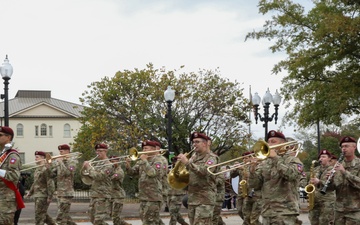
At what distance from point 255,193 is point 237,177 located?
2467 millimetres

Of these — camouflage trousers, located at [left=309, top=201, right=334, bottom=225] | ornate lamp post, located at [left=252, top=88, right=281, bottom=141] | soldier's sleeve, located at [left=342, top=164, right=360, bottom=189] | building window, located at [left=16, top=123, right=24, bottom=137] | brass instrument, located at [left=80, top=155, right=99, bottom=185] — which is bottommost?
camouflage trousers, located at [left=309, top=201, right=334, bottom=225]

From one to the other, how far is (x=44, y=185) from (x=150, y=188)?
3.47 meters

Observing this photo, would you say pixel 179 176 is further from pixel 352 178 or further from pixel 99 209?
pixel 99 209

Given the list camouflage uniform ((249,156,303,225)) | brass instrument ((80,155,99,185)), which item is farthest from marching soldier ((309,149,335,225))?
brass instrument ((80,155,99,185))

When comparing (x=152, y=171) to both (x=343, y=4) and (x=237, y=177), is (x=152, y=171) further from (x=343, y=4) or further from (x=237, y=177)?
(x=343, y=4)

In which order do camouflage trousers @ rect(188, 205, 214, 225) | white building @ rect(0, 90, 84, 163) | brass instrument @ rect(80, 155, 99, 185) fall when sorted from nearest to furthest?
camouflage trousers @ rect(188, 205, 214, 225) → brass instrument @ rect(80, 155, 99, 185) → white building @ rect(0, 90, 84, 163)

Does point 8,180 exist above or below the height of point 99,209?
above

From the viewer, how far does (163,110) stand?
3841 cm

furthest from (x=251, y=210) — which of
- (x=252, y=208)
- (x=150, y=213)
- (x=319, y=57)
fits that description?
(x=319, y=57)

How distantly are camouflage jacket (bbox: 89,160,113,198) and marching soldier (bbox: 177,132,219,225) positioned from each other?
5.37 meters

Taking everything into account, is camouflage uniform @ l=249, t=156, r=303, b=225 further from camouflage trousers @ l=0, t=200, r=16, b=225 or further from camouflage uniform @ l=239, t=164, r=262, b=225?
camouflage uniform @ l=239, t=164, r=262, b=225

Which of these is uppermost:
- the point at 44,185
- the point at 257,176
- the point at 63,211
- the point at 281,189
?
the point at 44,185

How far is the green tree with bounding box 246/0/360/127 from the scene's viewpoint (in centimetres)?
2650

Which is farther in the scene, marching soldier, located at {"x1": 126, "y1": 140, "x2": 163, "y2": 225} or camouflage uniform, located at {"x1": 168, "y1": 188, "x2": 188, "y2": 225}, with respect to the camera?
camouflage uniform, located at {"x1": 168, "y1": 188, "x2": 188, "y2": 225}
